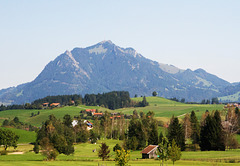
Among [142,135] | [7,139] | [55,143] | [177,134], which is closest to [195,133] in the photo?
[177,134]

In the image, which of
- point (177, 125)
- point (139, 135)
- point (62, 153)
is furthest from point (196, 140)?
point (62, 153)

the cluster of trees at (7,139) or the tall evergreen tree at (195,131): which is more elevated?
the tall evergreen tree at (195,131)

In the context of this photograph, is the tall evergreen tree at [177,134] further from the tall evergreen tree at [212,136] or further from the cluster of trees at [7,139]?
the cluster of trees at [7,139]

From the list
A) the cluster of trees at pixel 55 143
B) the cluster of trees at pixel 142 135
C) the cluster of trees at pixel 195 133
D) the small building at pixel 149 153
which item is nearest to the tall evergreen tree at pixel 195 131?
the cluster of trees at pixel 195 133

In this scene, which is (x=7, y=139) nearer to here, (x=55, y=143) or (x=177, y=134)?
(x=55, y=143)


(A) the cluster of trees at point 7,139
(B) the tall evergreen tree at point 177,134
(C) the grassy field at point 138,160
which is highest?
(B) the tall evergreen tree at point 177,134

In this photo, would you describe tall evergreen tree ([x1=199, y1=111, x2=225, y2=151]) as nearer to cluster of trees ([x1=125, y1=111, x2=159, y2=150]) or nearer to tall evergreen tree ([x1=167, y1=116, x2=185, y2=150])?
tall evergreen tree ([x1=167, y1=116, x2=185, y2=150])

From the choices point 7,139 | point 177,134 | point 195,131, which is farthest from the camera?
point 195,131

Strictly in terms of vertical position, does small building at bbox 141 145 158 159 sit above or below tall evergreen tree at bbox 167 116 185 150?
below

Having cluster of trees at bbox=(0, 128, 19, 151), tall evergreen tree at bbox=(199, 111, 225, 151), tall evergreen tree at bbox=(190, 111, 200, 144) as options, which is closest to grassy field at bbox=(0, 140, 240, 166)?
cluster of trees at bbox=(0, 128, 19, 151)

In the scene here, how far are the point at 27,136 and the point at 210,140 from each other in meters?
92.0

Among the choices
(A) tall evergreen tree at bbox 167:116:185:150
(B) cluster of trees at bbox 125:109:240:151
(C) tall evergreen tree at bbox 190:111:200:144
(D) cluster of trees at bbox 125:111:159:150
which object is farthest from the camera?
(C) tall evergreen tree at bbox 190:111:200:144

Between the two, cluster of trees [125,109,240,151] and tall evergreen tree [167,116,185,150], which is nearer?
cluster of trees [125,109,240,151]

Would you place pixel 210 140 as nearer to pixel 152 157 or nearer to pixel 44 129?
pixel 152 157
